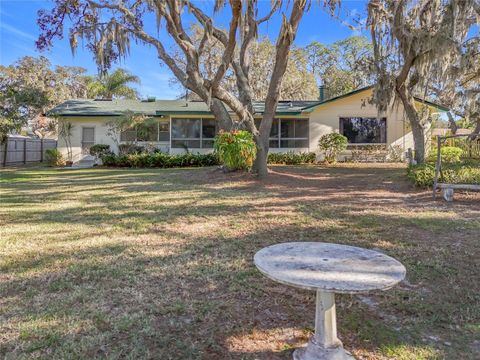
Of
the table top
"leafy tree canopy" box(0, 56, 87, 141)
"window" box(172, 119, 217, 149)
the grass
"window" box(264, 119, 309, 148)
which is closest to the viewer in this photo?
the table top

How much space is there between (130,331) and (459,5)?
1214 cm

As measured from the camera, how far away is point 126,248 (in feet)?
16.8

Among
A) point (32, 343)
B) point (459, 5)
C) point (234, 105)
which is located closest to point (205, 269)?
point (32, 343)

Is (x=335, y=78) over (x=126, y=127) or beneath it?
over

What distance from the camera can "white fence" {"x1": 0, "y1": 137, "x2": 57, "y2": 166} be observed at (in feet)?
69.5

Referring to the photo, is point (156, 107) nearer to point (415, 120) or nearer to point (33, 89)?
point (33, 89)

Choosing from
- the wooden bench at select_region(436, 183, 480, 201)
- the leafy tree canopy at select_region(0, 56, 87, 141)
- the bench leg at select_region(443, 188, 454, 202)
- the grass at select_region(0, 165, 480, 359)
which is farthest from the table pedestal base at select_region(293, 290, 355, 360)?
the leafy tree canopy at select_region(0, 56, 87, 141)

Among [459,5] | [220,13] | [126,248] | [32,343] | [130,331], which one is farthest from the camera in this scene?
[459,5]

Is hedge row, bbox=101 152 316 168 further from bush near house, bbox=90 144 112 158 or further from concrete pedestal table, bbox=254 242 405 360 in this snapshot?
concrete pedestal table, bbox=254 242 405 360

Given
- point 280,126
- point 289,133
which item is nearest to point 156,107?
point 280,126

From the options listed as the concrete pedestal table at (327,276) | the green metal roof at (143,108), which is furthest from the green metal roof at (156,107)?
the concrete pedestal table at (327,276)

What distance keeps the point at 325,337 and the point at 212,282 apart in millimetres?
1589

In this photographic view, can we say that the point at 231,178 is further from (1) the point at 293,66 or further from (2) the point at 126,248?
(1) the point at 293,66

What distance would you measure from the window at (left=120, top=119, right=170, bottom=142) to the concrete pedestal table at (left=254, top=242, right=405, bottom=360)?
57.1 feet
